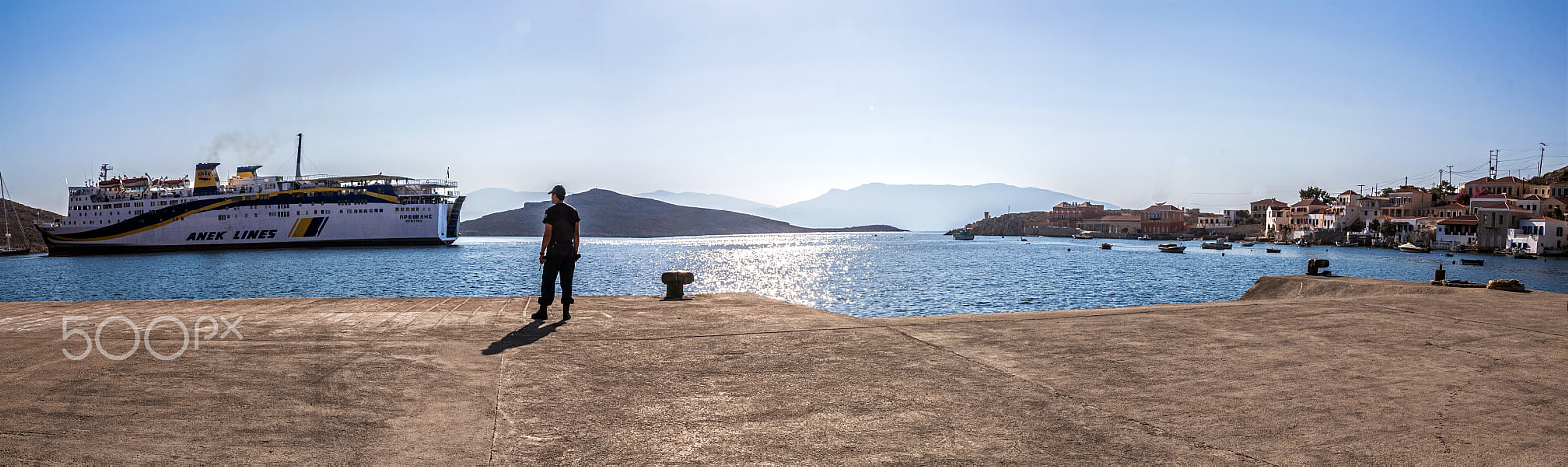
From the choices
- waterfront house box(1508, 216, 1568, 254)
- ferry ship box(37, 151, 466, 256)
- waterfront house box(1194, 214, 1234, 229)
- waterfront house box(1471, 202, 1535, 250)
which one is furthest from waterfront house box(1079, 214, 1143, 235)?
ferry ship box(37, 151, 466, 256)

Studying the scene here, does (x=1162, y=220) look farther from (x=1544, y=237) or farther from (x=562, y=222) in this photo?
(x=562, y=222)

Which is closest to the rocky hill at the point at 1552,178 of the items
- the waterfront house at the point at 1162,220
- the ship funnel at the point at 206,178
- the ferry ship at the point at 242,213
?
the waterfront house at the point at 1162,220

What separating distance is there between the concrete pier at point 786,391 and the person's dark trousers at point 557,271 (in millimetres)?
377

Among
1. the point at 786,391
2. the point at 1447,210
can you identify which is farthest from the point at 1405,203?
the point at 786,391

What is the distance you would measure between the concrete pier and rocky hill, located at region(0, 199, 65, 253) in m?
133

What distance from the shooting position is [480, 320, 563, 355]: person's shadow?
5555 millimetres

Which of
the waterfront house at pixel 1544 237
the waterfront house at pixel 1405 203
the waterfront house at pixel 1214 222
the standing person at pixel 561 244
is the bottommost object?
the standing person at pixel 561 244

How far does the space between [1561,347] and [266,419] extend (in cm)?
886

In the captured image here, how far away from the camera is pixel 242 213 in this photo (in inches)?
3772

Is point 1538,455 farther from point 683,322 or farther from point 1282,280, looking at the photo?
point 1282,280

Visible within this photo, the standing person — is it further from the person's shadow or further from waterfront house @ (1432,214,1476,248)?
waterfront house @ (1432,214,1476,248)

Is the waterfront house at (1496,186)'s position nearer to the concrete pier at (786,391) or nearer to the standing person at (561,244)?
the concrete pier at (786,391)

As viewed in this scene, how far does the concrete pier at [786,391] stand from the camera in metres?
3.18

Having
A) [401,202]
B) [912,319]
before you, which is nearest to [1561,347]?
[912,319]
